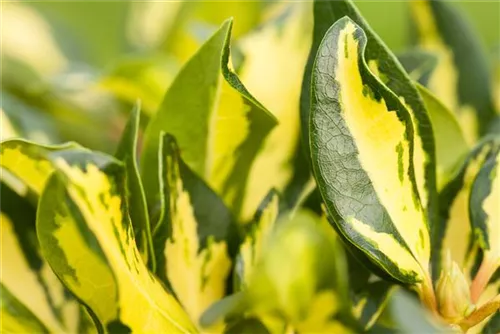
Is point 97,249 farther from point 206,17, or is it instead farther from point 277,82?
point 206,17

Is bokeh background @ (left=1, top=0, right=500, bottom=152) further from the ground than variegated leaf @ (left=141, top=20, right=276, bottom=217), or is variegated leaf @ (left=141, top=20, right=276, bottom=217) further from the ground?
bokeh background @ (left=1, top=0, right=500, bottom=152)

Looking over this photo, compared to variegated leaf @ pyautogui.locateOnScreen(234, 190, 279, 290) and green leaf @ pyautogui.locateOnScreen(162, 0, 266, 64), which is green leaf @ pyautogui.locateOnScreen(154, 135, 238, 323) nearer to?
variegated leaf @ pyautogui.locateOnScreen(234, 190, 279, 290)

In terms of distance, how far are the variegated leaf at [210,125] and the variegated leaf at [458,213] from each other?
113mm

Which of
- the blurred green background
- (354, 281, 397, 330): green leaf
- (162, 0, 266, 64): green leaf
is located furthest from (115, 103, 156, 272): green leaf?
the blurred green background

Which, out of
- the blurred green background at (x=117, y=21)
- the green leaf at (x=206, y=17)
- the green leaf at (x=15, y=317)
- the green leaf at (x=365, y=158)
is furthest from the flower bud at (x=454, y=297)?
the blurred green background at (x=117, y=21)

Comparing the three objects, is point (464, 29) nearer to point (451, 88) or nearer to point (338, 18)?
point (451, 88)

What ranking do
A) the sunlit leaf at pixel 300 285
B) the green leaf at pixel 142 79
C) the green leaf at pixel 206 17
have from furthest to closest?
the green leaf at pixel 206 17 < the green leaf at pixel 142 79 < the sunlit leaf at pixel 300 285

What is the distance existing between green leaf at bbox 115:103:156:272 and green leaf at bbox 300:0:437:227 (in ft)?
0.30

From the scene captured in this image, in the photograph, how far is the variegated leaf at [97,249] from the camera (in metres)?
0.34

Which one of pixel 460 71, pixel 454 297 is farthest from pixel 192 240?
pixel 460 71

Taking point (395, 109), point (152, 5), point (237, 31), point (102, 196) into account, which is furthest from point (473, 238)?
point (152, 5)

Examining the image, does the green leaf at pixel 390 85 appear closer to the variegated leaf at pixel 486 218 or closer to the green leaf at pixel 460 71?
the variegated leaf at pixel 486 218

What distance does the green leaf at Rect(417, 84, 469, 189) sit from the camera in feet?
1.47

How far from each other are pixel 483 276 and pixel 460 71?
0.82 ft
